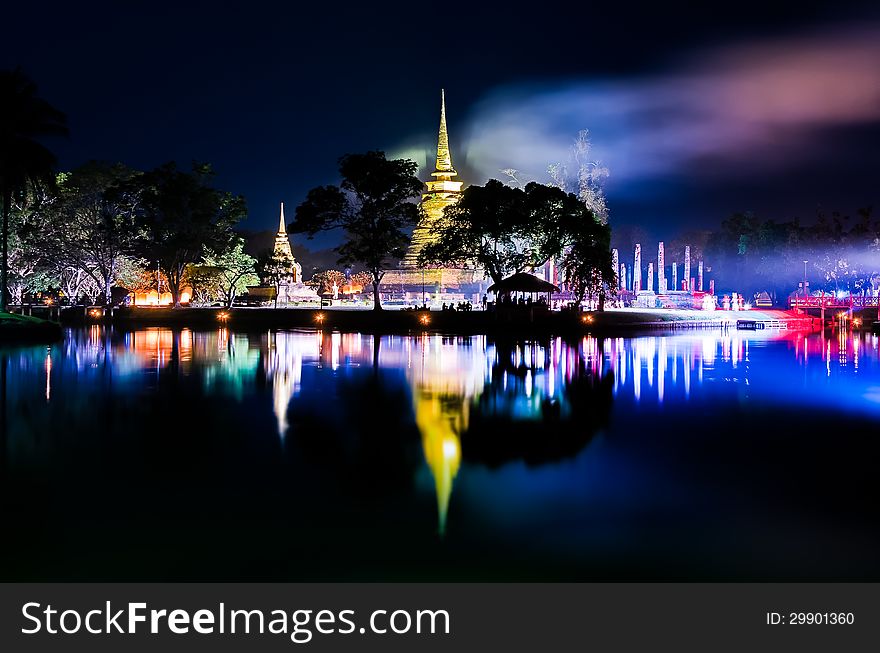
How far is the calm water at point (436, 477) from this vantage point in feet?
25.2

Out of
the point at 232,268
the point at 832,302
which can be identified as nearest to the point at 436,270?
the point at 232,268

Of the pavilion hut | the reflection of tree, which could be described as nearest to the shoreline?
the pavilion hut

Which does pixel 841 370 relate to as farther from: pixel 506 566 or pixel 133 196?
pixel 133 196

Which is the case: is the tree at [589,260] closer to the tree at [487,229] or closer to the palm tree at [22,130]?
the tree at [487,229]

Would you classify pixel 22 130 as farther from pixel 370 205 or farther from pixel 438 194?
pixel 438 194

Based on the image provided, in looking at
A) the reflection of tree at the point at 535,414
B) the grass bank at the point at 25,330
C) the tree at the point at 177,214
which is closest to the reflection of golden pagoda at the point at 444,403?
the reflection of tree at the point at 535,414

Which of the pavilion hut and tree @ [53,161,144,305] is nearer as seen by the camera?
the pavilion hut

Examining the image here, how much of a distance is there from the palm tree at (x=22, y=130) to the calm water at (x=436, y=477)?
2057 centimetres

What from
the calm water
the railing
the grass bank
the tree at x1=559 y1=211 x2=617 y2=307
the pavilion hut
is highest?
the tree at x1=559 y1=211 x2=617 y2=307

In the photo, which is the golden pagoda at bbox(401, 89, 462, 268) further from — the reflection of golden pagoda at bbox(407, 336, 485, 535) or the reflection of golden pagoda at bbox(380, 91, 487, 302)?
the reflection of golden pagoda at bbox(407, 336, 485, 535)

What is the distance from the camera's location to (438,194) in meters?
88.5

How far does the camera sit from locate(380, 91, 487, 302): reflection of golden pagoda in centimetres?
8175
